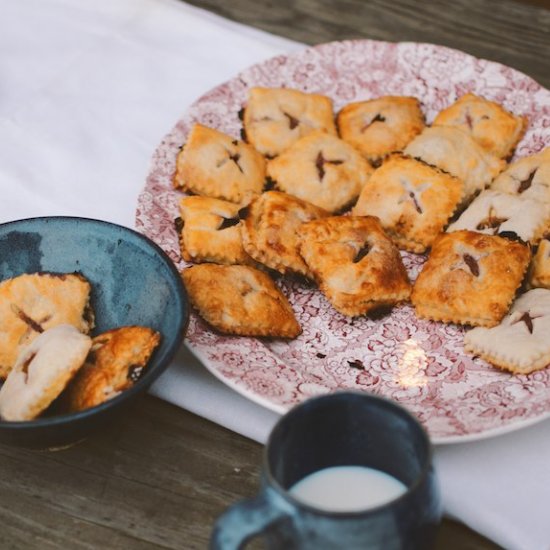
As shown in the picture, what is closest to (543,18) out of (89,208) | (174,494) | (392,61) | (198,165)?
(392,61)

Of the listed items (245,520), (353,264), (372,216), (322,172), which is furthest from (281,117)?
(245,520)

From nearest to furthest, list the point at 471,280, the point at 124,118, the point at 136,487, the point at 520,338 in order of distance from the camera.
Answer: the point at 136,487, the point at 520,338, the point at 471,280, the point at 124,118

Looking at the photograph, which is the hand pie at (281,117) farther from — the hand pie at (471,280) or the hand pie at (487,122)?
the hand pie at (471,280)

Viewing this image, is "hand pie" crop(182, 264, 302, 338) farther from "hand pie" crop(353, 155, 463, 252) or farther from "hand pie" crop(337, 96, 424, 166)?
"hand pie" crop(337, 96, 424, 166)

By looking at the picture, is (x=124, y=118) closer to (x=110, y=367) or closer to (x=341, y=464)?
(x=110, y=367)

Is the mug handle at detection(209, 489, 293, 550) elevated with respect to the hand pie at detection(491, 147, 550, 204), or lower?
lower

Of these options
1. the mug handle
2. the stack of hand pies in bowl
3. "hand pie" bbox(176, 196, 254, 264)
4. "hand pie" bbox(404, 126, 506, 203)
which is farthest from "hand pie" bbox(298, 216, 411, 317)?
the mug handle

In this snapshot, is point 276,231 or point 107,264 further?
point 276,231
